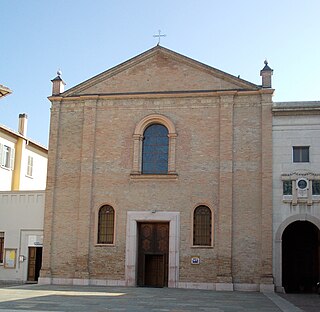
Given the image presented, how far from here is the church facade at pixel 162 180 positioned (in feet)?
86.0

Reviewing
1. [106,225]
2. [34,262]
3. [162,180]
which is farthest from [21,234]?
[162,180]

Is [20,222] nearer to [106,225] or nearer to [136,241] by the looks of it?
[106,225]

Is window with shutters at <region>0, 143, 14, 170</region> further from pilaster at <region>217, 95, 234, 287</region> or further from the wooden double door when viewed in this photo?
pilaster at <region>217, 95, 234, 287</region>

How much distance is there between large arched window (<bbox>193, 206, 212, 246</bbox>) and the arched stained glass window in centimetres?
277

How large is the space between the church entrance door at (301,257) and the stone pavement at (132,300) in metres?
4.41

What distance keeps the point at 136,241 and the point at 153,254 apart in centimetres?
111

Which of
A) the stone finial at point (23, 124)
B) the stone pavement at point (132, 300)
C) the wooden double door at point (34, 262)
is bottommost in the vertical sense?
the stone pavement at point (132, 300)

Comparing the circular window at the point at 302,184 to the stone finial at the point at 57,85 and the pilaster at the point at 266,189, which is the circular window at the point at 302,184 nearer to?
the pilaster at the point at 266,189

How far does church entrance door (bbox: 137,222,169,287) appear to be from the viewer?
1072 inches

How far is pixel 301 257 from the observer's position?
28.2m

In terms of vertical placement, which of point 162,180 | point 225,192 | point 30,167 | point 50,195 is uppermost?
point 30,167

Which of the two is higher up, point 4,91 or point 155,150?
point 4,91

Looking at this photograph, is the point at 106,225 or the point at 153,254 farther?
the point at 106,225

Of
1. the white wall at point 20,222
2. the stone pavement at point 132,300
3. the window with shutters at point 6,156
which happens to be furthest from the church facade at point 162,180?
the window with shutters at point 6,156
